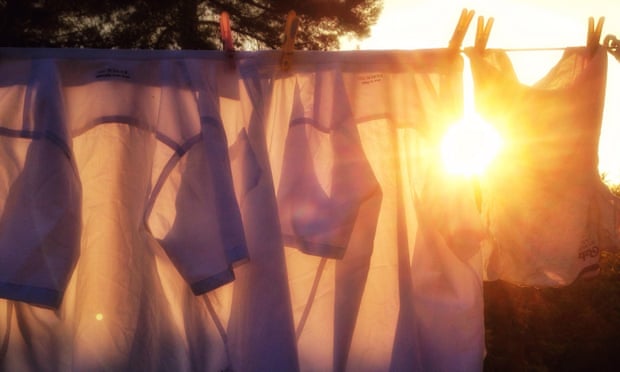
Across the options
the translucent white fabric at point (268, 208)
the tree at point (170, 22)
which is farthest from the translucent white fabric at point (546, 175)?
the tree at point (170, 22)

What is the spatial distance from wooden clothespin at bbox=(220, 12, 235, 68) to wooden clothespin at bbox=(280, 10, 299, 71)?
0.13 meters

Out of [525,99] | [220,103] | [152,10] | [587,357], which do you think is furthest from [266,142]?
[587,357]

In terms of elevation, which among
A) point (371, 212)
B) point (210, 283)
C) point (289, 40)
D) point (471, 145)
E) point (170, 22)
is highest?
point (170, 22)

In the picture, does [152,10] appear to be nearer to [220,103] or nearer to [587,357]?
[220,103]

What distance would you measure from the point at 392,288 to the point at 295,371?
0.33 m

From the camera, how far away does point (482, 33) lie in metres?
1.29

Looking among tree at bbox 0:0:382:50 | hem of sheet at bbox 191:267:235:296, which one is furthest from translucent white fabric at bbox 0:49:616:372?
tree at bbox 0:0:382:50

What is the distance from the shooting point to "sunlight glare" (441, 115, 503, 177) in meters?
1.27

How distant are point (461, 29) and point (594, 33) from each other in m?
0.36

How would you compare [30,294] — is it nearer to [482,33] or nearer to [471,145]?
[471,145]

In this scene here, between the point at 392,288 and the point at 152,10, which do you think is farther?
the point at 152,10

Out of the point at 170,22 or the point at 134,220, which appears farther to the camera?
the point at 170,22

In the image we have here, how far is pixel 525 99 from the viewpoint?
130cm

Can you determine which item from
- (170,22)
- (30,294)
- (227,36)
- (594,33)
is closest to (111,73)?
(227,36)
